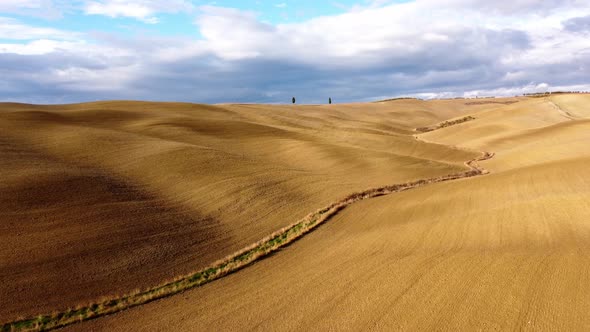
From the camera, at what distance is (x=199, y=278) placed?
1521 cm

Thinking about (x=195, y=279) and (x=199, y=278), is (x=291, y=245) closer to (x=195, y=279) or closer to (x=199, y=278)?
(x=199, y=278)

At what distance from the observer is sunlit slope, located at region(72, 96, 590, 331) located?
1065 centimetres

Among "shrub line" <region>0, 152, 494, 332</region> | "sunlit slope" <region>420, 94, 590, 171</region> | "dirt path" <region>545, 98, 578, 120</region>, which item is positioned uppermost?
"dirt path" <region>545, 98, 578, 120</region>

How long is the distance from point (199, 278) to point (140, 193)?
10.7 metres

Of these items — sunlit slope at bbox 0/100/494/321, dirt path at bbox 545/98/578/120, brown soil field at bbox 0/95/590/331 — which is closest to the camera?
brown soil field at bbox 0/95/590/331

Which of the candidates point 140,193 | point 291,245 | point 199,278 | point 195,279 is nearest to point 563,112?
point 291,245

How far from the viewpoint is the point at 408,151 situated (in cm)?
4903

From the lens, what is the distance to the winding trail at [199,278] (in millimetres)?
12375

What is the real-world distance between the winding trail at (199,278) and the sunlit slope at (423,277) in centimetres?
46

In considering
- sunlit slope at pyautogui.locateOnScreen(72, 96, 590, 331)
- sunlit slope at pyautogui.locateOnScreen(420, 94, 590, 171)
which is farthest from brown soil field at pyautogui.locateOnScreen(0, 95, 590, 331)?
sunlit slope at pyautogui.locateOnScreen(420, 94, 590, 171)

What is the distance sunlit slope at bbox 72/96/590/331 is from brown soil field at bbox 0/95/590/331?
6cm

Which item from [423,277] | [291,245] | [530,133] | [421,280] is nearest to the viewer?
[421,280]

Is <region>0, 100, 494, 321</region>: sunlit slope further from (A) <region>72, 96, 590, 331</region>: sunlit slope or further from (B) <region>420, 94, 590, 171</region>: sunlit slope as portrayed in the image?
(B) <region>420, 94, 590, 171</region>: sunlit slope

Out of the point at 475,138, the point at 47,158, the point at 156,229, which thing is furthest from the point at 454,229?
the point at 475,138
